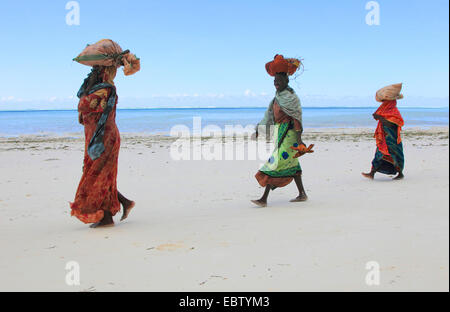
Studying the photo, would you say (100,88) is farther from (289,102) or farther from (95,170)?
(289,102)

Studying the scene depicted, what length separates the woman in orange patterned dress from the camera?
4.34 m

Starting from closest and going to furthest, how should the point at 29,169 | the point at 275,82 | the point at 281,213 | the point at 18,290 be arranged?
1. the point at 18,290
2. the point at 281,213
3. the point at 275,82
4. the point at 29,169

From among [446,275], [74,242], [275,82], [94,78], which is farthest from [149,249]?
[275,82]

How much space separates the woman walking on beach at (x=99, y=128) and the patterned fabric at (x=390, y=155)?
17.3ft

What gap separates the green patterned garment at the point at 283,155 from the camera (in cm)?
567

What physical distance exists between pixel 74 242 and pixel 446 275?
314 centimetres

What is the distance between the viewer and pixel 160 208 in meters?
5.93

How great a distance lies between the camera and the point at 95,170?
4.39m

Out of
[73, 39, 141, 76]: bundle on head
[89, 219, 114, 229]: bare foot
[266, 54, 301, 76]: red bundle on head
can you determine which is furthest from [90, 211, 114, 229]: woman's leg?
[266, 54, 301, 76]: red bundle on head

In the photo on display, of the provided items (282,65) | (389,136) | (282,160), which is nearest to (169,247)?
(282,160)

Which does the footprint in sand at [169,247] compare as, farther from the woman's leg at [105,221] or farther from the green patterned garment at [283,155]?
the green patterned garment at [283,155]

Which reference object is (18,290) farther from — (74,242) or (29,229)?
(29,229)
